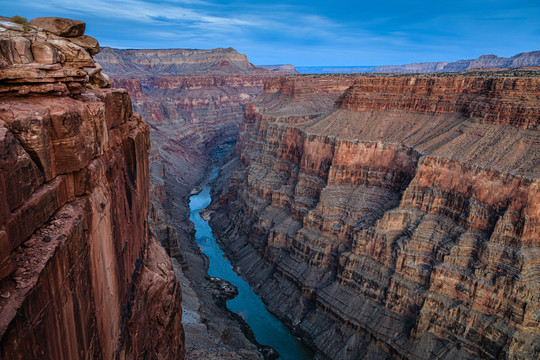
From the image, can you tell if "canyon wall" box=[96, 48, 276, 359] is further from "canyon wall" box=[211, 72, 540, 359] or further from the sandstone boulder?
the sandstone boulder

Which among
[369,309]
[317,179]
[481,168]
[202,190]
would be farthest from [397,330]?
[202,190]

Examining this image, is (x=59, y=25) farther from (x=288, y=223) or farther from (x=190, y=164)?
(x=190, y=164)

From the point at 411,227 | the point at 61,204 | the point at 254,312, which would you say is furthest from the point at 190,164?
the point at 61,204

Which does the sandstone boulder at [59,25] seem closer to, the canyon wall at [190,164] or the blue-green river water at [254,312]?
the canyon wall at [190,164]

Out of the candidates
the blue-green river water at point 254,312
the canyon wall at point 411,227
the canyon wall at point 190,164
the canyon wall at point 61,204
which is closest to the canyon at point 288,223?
the canyon wall at point 61,204

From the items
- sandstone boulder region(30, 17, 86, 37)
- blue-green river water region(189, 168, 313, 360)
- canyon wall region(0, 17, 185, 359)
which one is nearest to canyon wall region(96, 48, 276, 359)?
blue-green river water region(189, 168, 313, 360)
